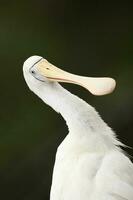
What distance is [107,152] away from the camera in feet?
5.06

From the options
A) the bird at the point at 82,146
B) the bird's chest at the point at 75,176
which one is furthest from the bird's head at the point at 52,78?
the bird's chest at the point at 75,176

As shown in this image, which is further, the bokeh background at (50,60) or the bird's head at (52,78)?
the bokeh background at (50,60)

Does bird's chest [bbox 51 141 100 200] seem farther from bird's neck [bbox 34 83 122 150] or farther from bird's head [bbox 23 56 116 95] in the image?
bird's head [bbox 23 56 116 95]

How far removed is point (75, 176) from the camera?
1.52 m

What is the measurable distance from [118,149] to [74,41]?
14.7 inches

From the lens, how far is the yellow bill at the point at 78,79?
58.9 inches

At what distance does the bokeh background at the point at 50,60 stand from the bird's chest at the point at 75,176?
0.14 meters

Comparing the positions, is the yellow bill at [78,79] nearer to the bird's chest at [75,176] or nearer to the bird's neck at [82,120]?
the bird's neck at [82,120]

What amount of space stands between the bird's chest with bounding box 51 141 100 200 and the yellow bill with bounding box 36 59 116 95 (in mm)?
186

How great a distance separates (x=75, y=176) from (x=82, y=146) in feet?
0.30

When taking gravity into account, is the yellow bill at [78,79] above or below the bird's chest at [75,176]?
above

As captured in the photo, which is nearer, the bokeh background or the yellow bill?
the yellow bill

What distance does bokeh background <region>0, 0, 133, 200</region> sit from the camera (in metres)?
1.67

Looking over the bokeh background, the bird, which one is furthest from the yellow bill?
the bokeh background
